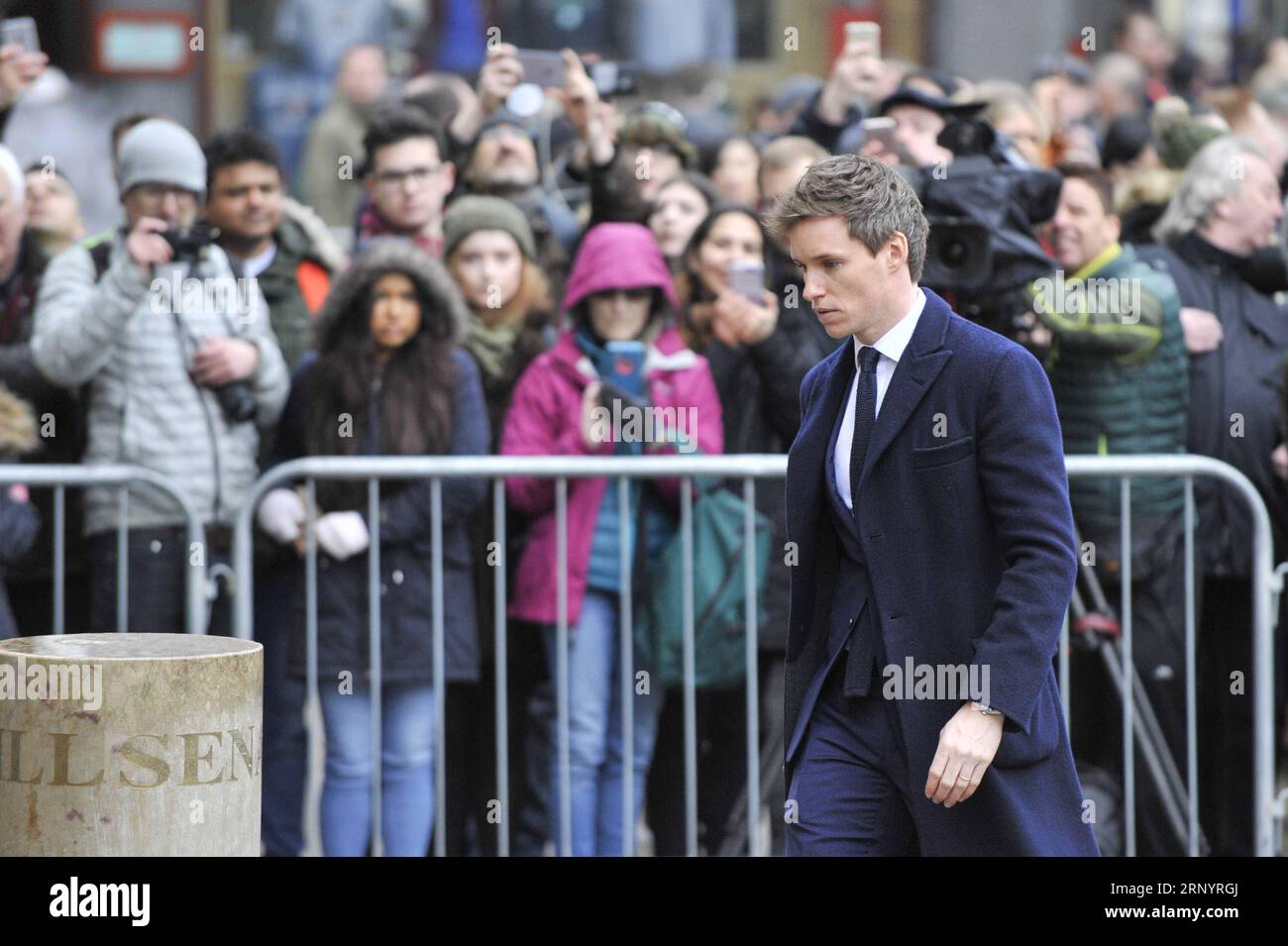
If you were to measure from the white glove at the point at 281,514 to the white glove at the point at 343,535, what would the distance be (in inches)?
3.2

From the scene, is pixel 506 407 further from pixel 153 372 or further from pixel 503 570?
pixel 153 372

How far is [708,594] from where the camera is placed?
248 inches

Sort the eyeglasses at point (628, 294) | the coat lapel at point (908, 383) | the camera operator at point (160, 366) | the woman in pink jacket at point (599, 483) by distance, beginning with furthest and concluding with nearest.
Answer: the eyeglasses at point (628, 294)
the camera operator at point (160, 366)
the woman in pink jacket at point (599, 483)
the coat lapel at point (908, 383)

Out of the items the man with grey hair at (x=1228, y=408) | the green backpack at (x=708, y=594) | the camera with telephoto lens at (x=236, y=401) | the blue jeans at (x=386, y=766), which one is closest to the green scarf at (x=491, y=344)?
the camera with telephoto lens at (x=236, y=401)

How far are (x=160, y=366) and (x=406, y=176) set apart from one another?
1115 millimetres

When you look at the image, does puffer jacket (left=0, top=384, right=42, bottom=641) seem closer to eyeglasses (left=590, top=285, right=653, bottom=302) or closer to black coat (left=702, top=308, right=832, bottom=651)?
eyeglasses (left=590, top=285, right=653, bottom=302)

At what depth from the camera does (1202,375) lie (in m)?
6.91

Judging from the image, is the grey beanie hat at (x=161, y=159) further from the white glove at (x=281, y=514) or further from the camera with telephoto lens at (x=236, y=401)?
the white glove at (x=281, y=514)

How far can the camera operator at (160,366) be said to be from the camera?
21.2ft

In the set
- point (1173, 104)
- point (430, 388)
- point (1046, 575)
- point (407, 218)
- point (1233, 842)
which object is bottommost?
point (1233, 842)

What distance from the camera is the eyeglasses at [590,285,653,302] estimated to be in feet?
21.9
